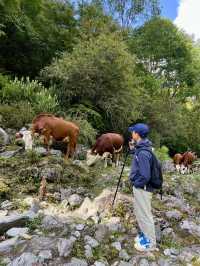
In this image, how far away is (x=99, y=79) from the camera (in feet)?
58.7

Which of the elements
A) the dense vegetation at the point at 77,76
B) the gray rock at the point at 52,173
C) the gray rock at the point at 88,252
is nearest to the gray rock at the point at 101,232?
the gray rock at the point at 88,252

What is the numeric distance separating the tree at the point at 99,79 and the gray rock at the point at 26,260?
1187 centimetres

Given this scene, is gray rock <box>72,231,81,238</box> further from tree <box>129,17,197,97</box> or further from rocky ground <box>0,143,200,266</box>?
tree <box>129,17,197,97</box>

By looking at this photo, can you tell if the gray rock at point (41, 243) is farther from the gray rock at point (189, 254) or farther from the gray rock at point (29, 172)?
the gray rock at point (29, 172)

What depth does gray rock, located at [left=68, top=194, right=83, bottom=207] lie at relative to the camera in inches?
320

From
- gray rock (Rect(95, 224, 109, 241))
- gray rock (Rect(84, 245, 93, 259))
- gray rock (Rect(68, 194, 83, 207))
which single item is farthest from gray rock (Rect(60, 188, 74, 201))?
gray rock (Rect(84, 245, 93, 259))

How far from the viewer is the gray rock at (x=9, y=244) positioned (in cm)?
595

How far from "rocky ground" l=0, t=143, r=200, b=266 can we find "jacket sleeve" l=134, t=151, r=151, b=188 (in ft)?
3.67

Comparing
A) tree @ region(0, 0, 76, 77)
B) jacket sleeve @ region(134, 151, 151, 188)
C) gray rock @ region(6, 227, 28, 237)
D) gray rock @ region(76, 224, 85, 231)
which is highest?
tree @ region(0, 0, 76, 77)

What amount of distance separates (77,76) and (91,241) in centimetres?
1198

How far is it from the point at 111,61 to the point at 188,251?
41.1 ft

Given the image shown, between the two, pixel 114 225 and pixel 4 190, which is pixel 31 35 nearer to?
pixel 4 190

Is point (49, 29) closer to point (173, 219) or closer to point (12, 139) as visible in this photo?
point (12, 139)

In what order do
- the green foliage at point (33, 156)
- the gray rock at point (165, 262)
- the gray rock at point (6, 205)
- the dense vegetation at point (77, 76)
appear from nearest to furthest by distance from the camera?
the gray rock at point (165, 262)
the gray rock at point (6, 205)
the green foliage at point (33, 156)
the dense vegetation at point (77, 76)
